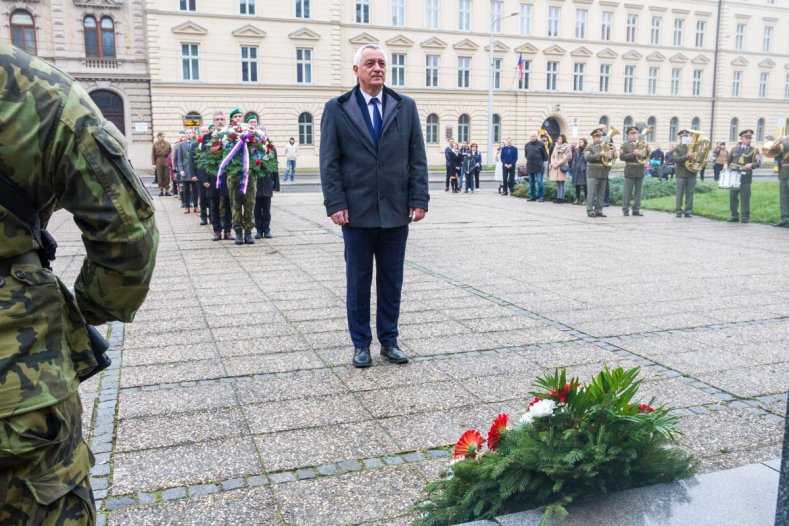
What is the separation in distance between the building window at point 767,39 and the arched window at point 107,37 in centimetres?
5114

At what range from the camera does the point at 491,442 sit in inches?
117

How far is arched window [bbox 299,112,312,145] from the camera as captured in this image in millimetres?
47156

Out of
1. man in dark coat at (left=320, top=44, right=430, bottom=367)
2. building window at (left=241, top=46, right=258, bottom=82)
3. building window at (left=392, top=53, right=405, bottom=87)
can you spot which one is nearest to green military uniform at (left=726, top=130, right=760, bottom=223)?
man in dark coat at (left=320, top=44, right=430, bottom=367)

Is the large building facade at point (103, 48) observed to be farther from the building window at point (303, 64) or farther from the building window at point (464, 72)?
the building window at point (464, 72)

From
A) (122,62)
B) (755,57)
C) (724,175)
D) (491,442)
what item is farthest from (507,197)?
(755,57)

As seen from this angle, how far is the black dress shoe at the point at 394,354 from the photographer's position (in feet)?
17.6

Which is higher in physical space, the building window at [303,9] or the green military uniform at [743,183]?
the building window at [303,9]

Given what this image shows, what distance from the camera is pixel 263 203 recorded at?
12.6m

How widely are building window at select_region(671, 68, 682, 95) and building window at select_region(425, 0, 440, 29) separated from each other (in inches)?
824

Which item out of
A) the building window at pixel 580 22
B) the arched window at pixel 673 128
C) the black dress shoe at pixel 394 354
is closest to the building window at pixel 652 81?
the arched window at pixel 673 128

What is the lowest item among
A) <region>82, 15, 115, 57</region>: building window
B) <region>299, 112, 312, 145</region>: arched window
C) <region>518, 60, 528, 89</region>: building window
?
<region>299, 112, 312, 145</region>: arched window

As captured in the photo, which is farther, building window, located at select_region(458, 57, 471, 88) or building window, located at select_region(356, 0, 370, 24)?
building window, located at select_region(458, 57, 471, 88)

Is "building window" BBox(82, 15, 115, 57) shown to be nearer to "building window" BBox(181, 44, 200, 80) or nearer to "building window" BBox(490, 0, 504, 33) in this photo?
"building window" BBox(181, 44, 200, 80)

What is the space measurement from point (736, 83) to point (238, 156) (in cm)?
6009
